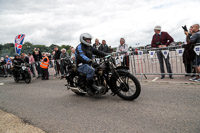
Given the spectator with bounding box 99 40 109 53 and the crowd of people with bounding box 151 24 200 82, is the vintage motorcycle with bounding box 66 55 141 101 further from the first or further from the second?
the spectator with bounding box 99 40 109 53

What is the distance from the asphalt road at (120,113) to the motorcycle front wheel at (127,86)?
6.5 inches

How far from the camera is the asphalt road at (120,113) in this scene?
8.84ft

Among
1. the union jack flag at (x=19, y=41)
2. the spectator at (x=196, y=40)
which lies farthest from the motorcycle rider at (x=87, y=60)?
the union jack flag at (x=19, y=41)

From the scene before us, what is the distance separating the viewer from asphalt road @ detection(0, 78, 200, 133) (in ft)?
8.84

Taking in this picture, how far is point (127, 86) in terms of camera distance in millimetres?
4117

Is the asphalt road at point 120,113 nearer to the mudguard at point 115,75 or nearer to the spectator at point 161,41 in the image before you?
the mudguard at point 115,75

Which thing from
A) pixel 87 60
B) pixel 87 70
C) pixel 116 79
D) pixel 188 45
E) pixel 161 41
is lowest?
pixel 116 79

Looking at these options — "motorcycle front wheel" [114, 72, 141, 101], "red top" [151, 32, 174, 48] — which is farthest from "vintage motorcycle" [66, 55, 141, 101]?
"red top" [151, 32, 174, 48]

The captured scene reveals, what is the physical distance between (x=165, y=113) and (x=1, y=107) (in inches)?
178

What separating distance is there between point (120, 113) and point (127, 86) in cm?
94

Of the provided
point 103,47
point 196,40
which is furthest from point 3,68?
point 196,40

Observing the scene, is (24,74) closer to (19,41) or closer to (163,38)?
(19,41)

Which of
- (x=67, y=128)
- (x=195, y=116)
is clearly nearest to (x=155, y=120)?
(x=195, y=116)

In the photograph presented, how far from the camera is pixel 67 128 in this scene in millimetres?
2889
